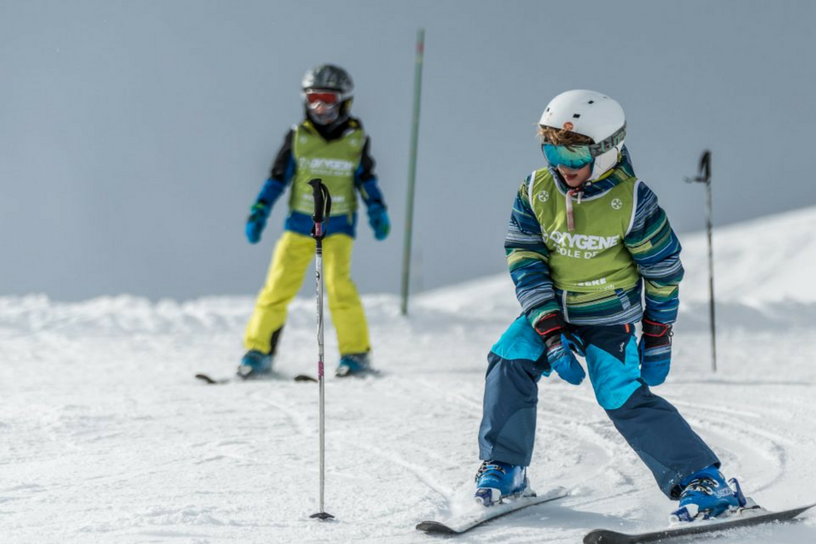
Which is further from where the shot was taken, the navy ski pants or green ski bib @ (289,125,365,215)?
green ski bib @ (289,125,365,215)

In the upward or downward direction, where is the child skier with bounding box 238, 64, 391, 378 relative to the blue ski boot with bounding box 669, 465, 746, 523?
upward

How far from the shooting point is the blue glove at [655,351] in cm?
345

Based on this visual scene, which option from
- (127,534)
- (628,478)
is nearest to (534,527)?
(628,478)

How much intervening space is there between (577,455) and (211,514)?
176 cm

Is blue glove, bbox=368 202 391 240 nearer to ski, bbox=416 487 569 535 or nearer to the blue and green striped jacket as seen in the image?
the blue and green striped jacket

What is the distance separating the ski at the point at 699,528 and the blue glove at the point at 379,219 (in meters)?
4.37

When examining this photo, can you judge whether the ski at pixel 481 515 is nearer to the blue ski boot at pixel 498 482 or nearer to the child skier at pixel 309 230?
the blue ski boot at pixel 498 482

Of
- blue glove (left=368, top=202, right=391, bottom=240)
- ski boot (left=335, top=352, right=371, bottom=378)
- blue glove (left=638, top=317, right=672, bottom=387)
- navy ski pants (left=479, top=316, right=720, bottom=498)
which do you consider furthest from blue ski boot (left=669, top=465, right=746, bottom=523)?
blue glove (left=368, top=202, right=391, bottom=240)

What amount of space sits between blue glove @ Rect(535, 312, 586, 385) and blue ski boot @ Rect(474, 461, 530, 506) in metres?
0.40

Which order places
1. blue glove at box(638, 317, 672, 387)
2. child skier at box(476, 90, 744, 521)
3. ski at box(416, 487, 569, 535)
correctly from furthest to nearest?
blue glove at box(638, 317, 672, 387) < child skier at box(476, 90, 744, 521) < ski at box(416, 487, 569, 535)

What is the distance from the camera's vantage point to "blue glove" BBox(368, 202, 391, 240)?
708 centimetres

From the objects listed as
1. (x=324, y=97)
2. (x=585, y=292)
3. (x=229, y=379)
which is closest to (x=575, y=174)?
(x=585, y=292)

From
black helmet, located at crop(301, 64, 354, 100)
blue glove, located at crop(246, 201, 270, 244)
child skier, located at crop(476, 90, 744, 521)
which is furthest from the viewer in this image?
blue glove, located at crop(246, 201, 270, 244)

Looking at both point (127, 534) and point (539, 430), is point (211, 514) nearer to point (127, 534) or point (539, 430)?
point (127, 534)
